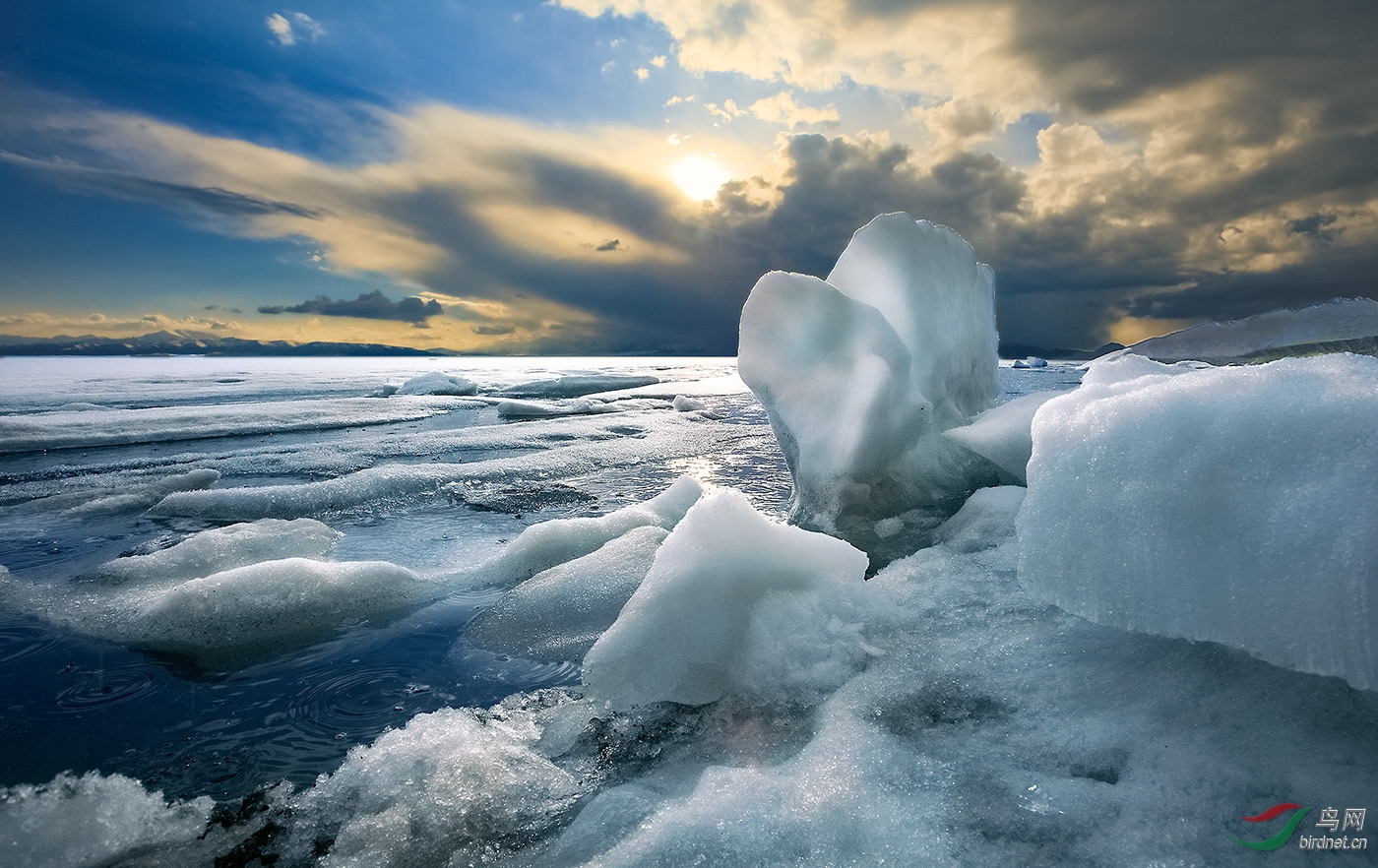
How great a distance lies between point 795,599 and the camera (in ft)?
8.69

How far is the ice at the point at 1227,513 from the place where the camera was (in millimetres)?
1502

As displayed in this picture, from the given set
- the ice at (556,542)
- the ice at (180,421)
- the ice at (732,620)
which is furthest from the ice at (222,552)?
the ice at (180,421)

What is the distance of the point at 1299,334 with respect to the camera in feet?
35.7

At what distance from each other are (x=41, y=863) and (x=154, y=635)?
179 cm

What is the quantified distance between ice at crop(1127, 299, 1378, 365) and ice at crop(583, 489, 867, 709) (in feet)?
20.7

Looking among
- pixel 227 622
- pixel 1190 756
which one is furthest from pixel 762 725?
pixel 227 622

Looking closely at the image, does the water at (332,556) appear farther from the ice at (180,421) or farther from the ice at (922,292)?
the ice at (922,292)

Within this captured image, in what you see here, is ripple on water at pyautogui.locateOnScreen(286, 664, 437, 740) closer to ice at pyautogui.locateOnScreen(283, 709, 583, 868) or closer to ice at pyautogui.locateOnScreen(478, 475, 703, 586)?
ice at pyautogui.locateOnScreen(283, 709, 583, 868)

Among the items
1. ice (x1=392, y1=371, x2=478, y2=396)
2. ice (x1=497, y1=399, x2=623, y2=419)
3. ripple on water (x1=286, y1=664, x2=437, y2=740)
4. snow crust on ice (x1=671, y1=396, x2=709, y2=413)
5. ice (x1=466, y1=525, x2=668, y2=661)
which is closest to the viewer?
ripple on water (x1=286, y1=664, x2=437, y2=740)

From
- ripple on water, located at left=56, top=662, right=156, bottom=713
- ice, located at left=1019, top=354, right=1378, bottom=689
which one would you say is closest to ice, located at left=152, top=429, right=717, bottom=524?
ripple on water, located at left=56, top=662, right=156, bottom=713

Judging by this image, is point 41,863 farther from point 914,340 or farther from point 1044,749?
point 914,340

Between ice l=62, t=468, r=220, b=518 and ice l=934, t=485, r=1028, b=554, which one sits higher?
ice l=934, t=485, r=1028, b=554

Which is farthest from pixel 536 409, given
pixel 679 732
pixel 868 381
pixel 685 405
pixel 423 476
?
pixel 679 732

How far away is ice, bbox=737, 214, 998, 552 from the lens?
4.65 m
